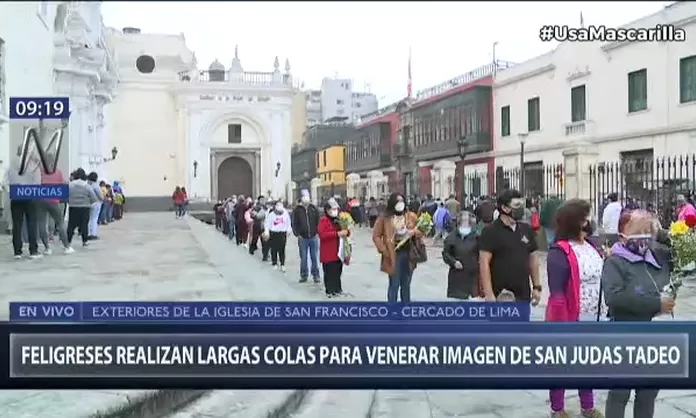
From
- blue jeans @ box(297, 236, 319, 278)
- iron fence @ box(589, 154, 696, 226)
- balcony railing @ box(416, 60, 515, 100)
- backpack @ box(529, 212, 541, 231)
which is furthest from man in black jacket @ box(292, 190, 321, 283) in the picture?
iron fence @ box(589, 154, 696, 226)

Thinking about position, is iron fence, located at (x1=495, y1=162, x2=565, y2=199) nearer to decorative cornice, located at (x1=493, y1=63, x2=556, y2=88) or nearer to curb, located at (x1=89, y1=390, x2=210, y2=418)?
decorative cornice, located at (x1=493, y1=63, x2=556, y2=88)

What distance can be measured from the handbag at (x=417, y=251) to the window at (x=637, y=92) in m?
1.03

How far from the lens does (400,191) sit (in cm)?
359

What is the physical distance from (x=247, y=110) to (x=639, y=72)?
1.50 m

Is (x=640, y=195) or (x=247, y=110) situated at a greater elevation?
(x=247, y=110)

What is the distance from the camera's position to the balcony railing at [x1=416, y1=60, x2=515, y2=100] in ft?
11.0

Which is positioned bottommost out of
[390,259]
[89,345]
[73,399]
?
[73,399]

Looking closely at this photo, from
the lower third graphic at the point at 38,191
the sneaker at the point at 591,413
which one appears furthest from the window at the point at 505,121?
the lower third graphic at the point at 38,191

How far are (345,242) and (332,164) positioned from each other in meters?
0.52

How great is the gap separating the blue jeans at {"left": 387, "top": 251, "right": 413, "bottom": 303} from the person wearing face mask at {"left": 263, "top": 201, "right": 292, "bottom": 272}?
702mm

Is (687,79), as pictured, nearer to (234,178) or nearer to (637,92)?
(637,92)

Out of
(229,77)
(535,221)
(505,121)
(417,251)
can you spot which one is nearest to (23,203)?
(229,77)

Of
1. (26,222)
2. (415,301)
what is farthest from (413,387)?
(26,222)

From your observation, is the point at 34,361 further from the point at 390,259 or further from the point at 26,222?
the point at 390,259
